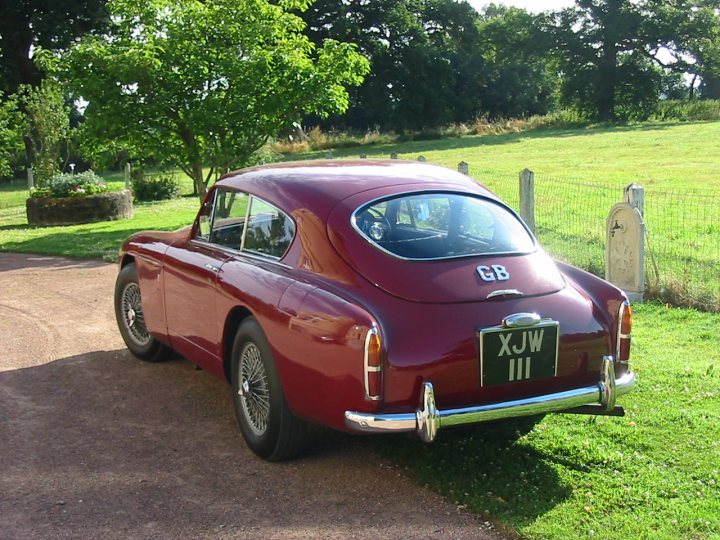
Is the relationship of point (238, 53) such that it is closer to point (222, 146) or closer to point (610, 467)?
point (222, 146)

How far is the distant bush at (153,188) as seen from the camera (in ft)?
81.6

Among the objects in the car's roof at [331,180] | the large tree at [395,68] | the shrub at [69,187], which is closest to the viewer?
the car's roof at [331,180]

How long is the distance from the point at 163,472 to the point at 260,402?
0.67 meters

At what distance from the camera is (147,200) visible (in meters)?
24.8

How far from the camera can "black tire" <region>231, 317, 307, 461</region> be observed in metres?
4.84

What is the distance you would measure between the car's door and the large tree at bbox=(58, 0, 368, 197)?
948 centimetres

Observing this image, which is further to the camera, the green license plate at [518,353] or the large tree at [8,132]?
the large tree at [8,132]

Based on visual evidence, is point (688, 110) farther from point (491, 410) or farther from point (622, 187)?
point (491, 410)

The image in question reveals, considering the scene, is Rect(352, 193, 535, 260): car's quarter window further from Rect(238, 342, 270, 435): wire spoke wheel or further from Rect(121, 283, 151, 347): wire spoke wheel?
Rect(121, 283, 151, 347): wire spoke wheel

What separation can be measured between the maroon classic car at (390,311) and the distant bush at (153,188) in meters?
19.6

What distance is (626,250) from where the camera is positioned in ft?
29.8

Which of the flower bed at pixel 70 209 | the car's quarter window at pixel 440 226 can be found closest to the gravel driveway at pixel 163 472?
the car's quarter window at pixel 440 226

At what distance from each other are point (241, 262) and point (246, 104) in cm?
1053

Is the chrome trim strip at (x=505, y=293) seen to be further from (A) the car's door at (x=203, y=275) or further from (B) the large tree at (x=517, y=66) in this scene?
(B) the large tree at (x=517, y=66)
